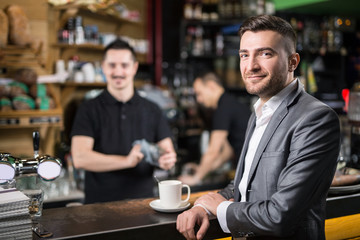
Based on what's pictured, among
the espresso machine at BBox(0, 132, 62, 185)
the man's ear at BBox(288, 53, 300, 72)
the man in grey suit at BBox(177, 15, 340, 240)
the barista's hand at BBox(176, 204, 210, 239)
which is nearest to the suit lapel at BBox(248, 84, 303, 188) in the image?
the man in grey suit at BBox(177, 15, 340, 240)

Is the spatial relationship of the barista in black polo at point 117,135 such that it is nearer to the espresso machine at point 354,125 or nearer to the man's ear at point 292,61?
the espresso machine at point 354,125

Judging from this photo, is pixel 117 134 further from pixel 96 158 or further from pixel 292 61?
pixel 292 61

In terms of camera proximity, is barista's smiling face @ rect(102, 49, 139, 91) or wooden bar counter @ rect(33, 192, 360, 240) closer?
wooden bar counter @ rect(33, 192, 360, 240)

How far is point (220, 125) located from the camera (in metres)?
4.07

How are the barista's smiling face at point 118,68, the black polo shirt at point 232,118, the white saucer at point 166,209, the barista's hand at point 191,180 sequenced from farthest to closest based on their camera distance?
the barista's hand at point 191,180, the black polo shirt at point 232,118, the barista's smiling face at point 118,68, the white saucer at point 166,209

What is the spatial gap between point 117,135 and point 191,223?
Result: 147 cm

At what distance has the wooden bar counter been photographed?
59.6 inches

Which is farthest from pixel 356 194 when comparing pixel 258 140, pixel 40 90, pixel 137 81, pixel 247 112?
pixel 137 81

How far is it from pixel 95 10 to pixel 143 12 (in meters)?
1.24

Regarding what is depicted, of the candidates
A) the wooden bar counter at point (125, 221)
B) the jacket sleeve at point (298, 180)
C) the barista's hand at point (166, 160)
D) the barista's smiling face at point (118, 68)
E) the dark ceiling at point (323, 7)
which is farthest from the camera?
the dark ceiling at point (323, 7)

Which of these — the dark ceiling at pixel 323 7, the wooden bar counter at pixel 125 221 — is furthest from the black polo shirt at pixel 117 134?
the dark ceiling at pixel 323 7

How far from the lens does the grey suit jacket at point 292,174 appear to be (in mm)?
1417

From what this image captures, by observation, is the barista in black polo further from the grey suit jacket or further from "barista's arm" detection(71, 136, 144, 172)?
the grey suit jacket

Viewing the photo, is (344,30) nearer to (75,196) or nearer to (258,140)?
(75,196)
